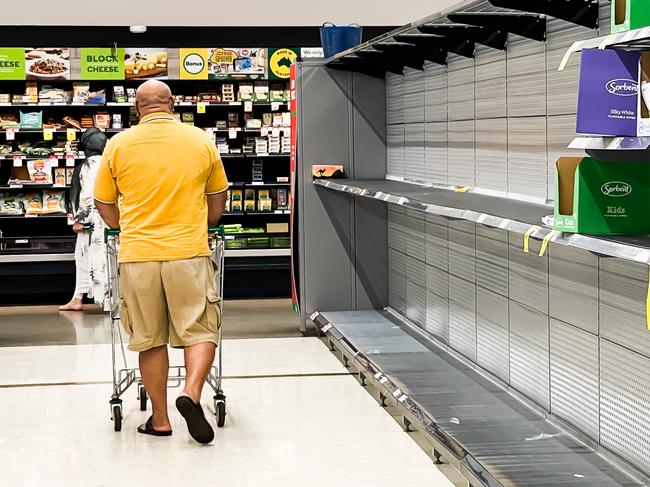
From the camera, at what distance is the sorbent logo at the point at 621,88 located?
324cm

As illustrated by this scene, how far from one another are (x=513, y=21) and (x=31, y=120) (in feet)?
21.4

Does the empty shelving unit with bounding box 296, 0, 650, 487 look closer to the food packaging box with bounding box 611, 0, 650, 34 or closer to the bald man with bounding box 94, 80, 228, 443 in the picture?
the food packaging box with bounding box 611, 0, 650, 34

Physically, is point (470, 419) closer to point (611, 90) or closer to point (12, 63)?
point (611, 90)

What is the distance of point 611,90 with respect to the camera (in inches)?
127

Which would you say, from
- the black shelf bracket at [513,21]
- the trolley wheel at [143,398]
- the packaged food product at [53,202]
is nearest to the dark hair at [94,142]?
the packaged food product at [53,202]

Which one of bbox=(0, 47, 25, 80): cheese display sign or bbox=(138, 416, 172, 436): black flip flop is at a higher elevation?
bbox=(0, 47, 25, 80): cheese display sign

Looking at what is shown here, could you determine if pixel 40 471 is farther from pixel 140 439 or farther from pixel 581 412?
pixel 581 412

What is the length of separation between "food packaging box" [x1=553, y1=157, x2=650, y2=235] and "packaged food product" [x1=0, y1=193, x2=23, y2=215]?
8.00 metres

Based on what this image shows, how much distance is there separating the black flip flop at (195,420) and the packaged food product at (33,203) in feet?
19.2

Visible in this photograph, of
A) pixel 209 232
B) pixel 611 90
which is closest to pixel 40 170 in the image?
pixel 209 232

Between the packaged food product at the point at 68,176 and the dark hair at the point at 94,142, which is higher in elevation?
the dark hair at the point at 94,142

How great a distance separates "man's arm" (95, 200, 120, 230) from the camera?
544cm

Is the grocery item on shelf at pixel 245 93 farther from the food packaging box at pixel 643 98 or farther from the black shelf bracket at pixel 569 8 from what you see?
the food packaging box at pixel 643 98

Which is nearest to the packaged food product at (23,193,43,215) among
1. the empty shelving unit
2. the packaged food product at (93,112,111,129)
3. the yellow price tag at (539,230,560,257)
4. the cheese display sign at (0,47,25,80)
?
the packaged food product at (93,112,111,129)
